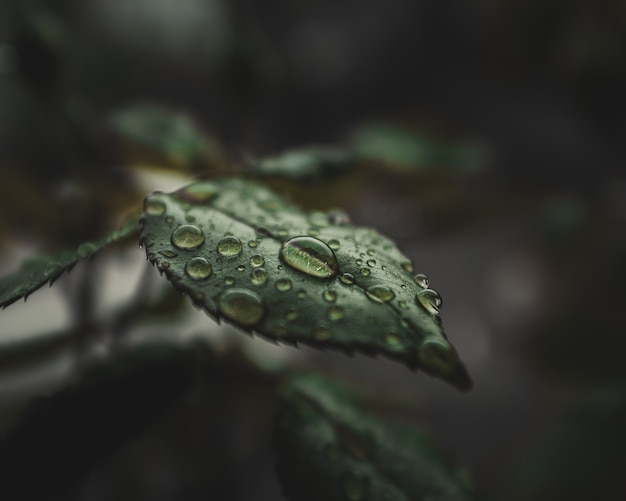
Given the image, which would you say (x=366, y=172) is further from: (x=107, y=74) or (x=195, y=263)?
(x=107, y=74)

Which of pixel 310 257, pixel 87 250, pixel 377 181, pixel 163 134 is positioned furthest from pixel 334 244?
pixel 377 181

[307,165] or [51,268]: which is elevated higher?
[307,165]

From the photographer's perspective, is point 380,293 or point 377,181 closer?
point 380,293

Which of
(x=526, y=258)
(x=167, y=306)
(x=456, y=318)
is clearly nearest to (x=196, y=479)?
(x=167, y=306)

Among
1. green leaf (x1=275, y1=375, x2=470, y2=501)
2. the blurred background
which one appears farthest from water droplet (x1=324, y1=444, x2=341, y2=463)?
the blurred background

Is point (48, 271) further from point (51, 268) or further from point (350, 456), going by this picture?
point (350, 456)

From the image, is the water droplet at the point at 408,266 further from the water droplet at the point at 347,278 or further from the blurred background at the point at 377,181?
the blurred background at the point at 377,181
